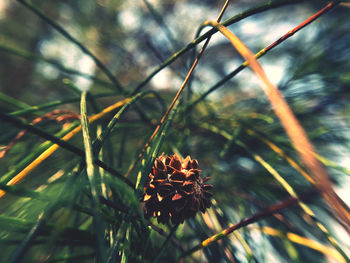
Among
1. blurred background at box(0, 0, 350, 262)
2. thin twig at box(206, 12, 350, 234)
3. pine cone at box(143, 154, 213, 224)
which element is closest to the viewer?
thin twig at box(206, 12, 350, 234)

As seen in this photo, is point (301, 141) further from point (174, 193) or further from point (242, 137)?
point (242, 137)

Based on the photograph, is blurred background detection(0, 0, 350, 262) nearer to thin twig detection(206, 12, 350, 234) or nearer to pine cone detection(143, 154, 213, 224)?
pine cone detection(143, 154, 213, 224)

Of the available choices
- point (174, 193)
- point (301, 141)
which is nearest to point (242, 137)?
point (174, 193)

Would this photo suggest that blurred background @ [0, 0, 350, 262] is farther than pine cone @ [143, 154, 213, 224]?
Yes

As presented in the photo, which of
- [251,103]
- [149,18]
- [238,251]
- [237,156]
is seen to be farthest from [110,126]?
[149,18]

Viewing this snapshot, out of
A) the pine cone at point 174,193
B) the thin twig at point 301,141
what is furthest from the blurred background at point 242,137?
the thin twig at point 301,141

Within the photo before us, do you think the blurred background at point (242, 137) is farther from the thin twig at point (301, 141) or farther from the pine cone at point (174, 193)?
the thin twig at point (301, 141)

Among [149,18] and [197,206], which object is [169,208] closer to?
[197,206]

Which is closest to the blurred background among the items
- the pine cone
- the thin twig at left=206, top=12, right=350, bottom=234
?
the pine cone
